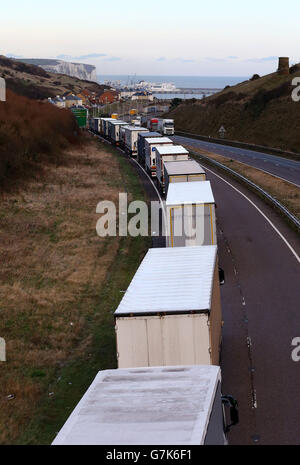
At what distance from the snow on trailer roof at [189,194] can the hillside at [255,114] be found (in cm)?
5930

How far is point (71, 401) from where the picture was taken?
53.9 ft

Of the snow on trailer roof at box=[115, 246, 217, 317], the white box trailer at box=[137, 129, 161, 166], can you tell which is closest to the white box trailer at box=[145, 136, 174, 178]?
the white box trailer at box=[137, 129, 161, 166]

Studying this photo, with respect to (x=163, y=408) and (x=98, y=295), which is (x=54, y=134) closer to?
(x=98, y=295)

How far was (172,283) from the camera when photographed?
1666 cm

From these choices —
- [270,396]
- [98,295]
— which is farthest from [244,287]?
[270,396]

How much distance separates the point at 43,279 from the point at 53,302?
3.60 metres

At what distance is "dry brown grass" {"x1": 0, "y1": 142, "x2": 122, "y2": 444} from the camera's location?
18234 millimetres

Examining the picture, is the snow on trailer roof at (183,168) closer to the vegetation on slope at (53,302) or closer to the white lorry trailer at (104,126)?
the vegetation on slope at (53,302)

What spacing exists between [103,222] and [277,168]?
29295 mm

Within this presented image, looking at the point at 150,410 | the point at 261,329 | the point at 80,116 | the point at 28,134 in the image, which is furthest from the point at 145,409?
the point at 80,116

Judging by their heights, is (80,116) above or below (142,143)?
above

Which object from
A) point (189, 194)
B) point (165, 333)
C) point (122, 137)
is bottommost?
point (122, 137)

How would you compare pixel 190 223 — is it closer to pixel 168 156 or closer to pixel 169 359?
pixel 169 359

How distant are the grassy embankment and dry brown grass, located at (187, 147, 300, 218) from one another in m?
10.2
